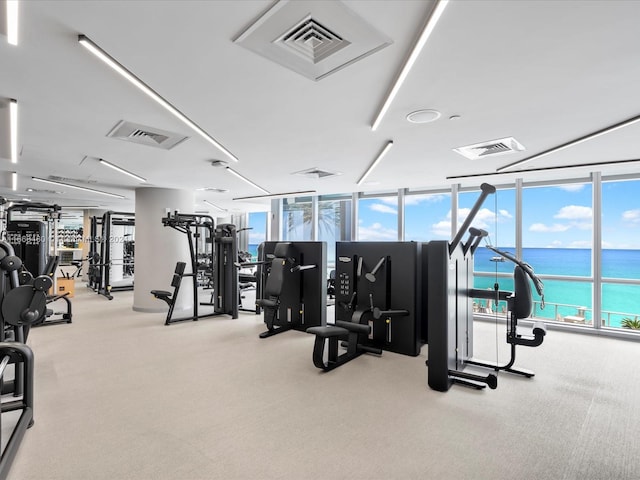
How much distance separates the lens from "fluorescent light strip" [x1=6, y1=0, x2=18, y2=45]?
5.63 ft

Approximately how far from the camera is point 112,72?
7.97 feet

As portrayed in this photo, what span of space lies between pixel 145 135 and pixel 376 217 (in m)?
6.59

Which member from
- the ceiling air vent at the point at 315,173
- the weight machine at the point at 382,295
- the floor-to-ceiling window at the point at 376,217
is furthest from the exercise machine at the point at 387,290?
the floor-to-ceiling window at the point at 376,217

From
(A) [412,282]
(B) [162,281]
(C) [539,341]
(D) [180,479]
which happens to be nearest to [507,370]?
(C) [539,341]

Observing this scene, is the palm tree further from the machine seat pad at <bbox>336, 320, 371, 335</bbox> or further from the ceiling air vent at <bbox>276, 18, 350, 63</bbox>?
the ceiling air vent at <bbox>276, 18, 350, 63</bbox>

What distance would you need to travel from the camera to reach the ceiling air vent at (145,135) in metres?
3.63

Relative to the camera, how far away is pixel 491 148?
14.5 ft

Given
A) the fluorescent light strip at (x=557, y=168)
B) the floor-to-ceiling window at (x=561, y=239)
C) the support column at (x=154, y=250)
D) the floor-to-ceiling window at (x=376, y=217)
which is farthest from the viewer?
the floor-to-ceiling window at (x=376, y=217)

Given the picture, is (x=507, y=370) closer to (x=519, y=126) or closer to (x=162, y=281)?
(x=519, y=126)

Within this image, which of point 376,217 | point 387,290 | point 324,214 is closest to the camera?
point 387,290

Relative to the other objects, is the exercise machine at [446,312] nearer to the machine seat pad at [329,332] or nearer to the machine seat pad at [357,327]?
Result: the machine seat pad at [357,327]

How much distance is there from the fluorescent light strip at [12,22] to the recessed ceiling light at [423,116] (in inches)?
111

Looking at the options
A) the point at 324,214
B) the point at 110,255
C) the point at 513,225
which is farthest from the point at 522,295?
the point at 110,255

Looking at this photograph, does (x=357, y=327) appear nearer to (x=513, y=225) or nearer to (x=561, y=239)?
(x=513, y=225)
